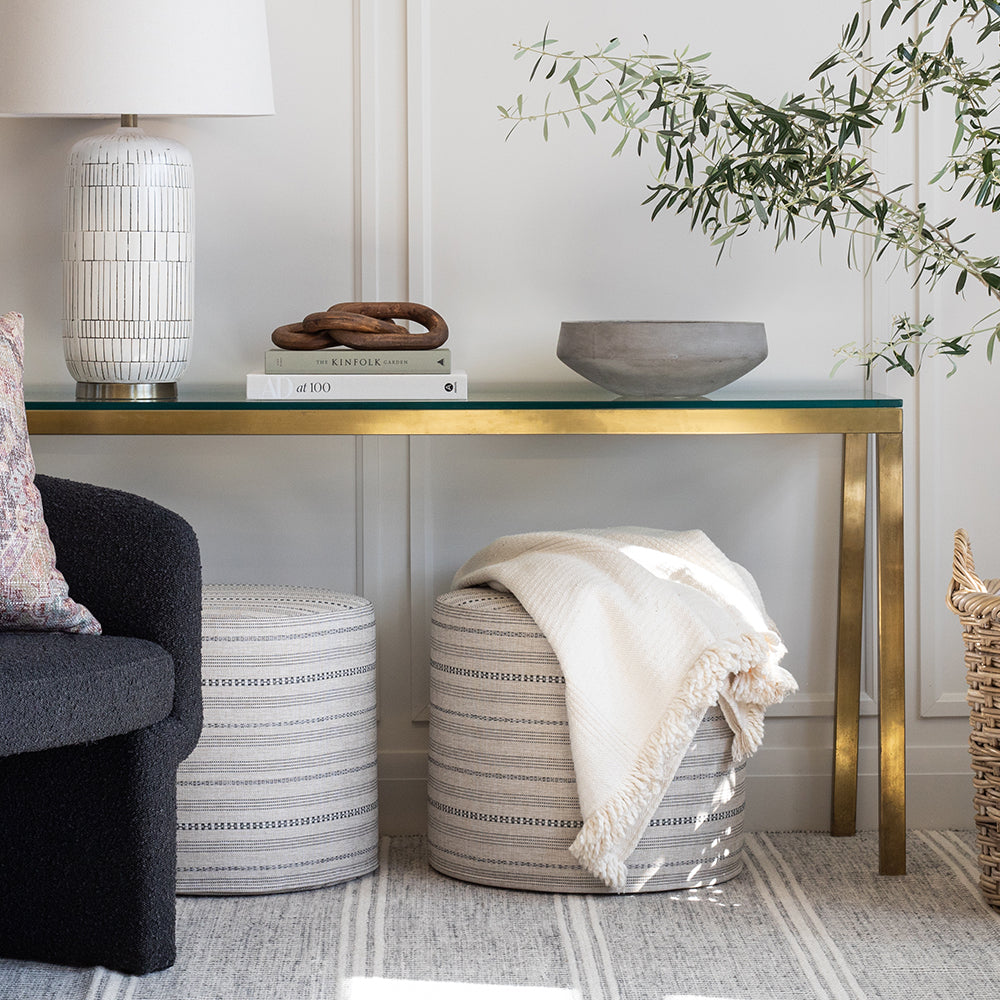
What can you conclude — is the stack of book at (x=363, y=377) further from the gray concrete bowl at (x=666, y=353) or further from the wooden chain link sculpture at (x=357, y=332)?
the gray concrete bowl at (x=666, y=353)

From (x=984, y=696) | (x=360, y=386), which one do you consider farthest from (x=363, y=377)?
(x=984, y=696)

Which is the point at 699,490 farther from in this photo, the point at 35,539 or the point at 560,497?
the point at 35,539

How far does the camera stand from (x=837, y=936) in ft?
5.97

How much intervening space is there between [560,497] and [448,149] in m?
0.64

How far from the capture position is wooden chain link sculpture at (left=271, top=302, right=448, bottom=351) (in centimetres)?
197

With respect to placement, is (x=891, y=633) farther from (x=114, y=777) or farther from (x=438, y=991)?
(x=114, y=777)

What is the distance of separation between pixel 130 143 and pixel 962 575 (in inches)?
56.0

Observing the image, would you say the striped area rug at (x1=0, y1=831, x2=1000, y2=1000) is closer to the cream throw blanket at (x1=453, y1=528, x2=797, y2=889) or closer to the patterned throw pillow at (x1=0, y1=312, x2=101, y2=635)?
the cream throw blanket at (x1=453, y1=528, x2=797, y2=889)

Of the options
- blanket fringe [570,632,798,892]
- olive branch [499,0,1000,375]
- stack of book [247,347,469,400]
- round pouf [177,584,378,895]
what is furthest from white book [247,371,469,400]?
blanket fringe [570,632,798,892]

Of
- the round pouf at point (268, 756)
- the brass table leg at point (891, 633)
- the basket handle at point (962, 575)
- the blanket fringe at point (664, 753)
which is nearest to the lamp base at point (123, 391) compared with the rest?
the round pouf at point (268, 756)

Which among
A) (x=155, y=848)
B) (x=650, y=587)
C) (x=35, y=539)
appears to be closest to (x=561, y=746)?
(x=650, y=587)

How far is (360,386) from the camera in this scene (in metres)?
1.92

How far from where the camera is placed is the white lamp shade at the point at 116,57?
1.95 m

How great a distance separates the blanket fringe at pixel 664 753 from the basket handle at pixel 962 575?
283mm
